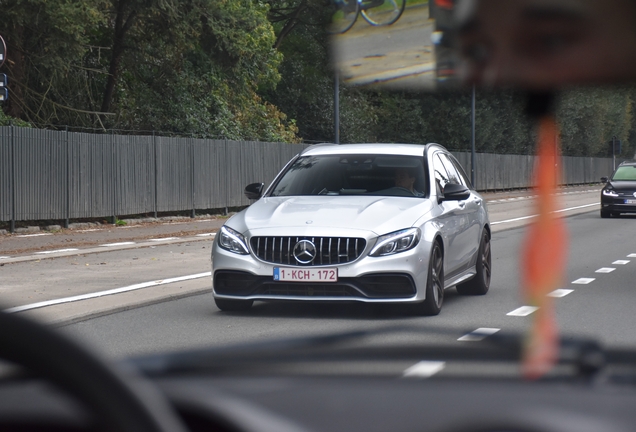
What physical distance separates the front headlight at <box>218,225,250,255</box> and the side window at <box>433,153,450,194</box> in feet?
6.54

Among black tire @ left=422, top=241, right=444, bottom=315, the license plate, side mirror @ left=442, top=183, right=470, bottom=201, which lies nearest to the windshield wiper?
the license plate

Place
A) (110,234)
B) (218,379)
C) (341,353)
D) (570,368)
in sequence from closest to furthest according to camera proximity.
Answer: (570,368)
(218,379)
(341,353)
(110,234)

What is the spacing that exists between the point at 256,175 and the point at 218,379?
3421cm

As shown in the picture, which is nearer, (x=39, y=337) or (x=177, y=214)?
(x=39, y=337)

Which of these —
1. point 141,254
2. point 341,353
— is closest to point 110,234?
point 141,254

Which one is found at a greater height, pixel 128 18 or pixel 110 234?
pixel 128 18

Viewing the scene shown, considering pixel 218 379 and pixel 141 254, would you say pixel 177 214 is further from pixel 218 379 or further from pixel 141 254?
pixel 218 379

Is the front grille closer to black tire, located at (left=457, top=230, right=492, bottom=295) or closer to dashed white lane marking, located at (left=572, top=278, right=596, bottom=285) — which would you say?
black tire, located at (left=457, top=230, right=492, bottom=295)


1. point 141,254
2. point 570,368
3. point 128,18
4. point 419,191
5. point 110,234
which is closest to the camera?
point 570,368

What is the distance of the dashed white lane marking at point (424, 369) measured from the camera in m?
1.93

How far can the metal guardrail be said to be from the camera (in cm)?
2384

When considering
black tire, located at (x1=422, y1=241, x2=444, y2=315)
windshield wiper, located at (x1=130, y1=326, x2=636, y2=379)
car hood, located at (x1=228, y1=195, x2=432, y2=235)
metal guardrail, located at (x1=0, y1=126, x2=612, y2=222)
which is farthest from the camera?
metal guardrail, located at (x1=0, y1=126, x2=612, y2=222)

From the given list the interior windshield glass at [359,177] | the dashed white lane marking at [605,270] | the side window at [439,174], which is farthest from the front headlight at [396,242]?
the dashed white lane marking at [605,270]

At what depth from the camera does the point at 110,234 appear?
23.5 m
